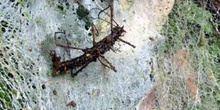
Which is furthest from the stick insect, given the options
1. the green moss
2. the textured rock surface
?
the green moss

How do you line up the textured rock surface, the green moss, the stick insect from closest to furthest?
the textured rock surface < the stick insect < the green moss

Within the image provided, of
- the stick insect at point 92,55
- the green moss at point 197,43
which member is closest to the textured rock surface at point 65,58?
the stick insect at point 92,55

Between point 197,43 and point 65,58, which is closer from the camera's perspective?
point 65,58

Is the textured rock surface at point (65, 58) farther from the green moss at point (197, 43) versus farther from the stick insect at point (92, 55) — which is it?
the green moss at point (197, 43)

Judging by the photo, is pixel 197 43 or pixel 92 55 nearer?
pixel 92 55

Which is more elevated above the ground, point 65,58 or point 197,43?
point 65,58

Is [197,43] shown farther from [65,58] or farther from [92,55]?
[65,58]

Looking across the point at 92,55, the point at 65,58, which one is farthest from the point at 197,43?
the point at 65,58

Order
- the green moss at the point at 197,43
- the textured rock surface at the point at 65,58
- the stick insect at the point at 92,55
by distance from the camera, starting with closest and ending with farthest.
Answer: the textured rock surface at the point at 65,58 → the stick insect at the point at 92,55 → the green moss at the point at 197,43

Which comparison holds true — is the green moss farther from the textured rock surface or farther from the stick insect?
the stick insect

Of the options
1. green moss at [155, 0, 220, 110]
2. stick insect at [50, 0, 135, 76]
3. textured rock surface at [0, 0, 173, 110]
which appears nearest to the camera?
textured rock surface at [0, 0, 173, 110]

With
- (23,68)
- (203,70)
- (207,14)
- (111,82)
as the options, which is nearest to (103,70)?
(111,82)

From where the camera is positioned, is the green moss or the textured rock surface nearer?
the textured rock surface
